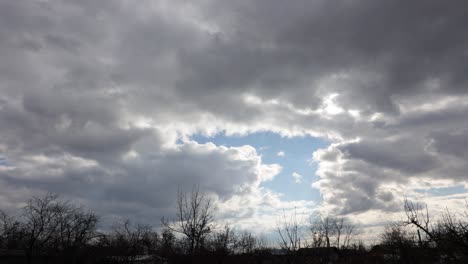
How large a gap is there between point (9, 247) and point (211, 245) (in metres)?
39.7

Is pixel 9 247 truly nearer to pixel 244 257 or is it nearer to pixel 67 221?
pixel 67 221

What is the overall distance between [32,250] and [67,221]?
22.4ft

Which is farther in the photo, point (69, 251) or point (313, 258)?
point (69, 251)

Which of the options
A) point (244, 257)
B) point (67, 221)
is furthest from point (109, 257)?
point (244, 257)

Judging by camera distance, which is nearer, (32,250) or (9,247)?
(32,250)

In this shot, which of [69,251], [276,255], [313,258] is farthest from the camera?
[69,251]

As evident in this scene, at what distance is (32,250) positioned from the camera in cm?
4425

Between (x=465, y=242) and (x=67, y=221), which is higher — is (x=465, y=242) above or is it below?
below

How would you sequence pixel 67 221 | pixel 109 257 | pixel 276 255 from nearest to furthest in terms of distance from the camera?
pixel 276 255 < pixel 109 257 < pixel 67 221

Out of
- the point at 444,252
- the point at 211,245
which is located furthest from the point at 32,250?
the point at 444,252

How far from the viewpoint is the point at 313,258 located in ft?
71.9

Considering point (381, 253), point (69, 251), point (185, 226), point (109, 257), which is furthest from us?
point (69, 251)

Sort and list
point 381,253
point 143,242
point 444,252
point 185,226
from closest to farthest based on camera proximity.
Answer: point 444,252 < point 185,226 < point 381,253 < point 143,242

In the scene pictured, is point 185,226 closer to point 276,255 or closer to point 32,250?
point 276,255
